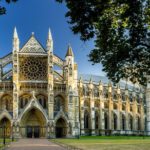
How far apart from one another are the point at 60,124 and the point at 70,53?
1486 cm

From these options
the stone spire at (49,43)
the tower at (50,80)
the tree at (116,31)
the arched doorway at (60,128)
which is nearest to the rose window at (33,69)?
the tower at (50,80)

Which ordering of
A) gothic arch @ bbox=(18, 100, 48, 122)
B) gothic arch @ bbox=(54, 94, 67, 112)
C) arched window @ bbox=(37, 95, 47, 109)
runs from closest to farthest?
gothic arch @ bbox=(18, 100, 48, 122), arched window @ bbox=(37, 95, 47, 109), gothic arch @ bbox=(54, 94, 67, 112)

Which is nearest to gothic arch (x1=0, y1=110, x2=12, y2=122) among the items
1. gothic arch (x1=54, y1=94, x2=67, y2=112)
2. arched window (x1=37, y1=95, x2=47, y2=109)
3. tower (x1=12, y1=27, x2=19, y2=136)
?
tower (x1=12, y1=27, x2=19, y2=136)

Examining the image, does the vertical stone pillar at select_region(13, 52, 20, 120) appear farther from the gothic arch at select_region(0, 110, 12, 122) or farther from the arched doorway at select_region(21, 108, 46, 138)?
the arched doorway at select_region(21, 108, 46, 138)

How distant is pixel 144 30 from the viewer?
24.4 m

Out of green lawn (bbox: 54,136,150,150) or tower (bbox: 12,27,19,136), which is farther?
tower (bbox: 12,27,19,136)

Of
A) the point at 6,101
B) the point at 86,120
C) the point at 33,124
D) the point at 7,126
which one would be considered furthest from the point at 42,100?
the point at 86,120

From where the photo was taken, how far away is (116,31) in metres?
24.2

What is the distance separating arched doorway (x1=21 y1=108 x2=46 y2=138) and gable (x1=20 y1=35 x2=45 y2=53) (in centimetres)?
1198

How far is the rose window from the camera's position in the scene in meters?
85.2

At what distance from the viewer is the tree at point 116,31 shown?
877 inches

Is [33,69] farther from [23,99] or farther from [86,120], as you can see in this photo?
[86,120]

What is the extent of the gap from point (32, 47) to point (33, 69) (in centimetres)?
515

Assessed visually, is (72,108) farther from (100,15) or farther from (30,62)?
(100,15)
